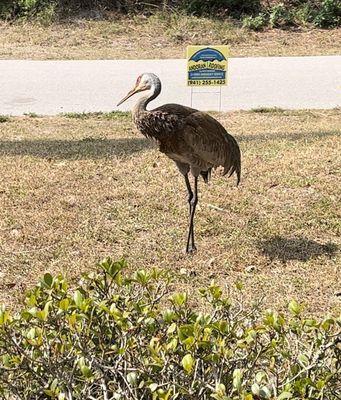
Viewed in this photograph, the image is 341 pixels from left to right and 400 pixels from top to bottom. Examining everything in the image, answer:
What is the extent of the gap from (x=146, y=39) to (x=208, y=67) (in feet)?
19.6

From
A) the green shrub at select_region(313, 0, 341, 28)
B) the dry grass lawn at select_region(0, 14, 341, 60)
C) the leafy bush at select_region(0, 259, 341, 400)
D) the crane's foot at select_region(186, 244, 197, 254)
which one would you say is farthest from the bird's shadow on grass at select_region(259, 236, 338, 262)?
the green shrub at select_region(313, 0, 341, 28)

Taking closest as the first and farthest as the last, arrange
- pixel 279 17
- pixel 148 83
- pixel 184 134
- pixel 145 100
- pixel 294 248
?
pixel 184 134, pixel 145 100, pixel 148 83, pixel 294 248, pixel 279 17

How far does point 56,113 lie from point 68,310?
306 inches

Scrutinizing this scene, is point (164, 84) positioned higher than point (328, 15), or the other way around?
point (328, 15)

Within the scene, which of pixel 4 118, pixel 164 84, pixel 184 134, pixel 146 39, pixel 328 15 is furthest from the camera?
pixel 328 15

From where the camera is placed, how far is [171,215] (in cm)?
570

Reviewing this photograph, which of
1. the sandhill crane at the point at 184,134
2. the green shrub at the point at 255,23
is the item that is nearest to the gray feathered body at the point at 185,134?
the sandhill crane at the point at 184,134

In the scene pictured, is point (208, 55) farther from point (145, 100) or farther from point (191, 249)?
point (191, 249)

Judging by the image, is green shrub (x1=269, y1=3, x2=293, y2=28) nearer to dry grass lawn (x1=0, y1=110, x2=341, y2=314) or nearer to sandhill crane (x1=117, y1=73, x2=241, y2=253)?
dry grass lawn (x1=0, y1=110, x2=341, y2=314)

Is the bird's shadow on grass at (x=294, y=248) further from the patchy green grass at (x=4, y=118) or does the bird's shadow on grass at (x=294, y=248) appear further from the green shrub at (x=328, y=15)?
the green shrub at (x=328, y=15)

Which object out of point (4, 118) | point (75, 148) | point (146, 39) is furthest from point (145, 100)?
point (146, 39)

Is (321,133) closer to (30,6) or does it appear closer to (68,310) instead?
(68,310)

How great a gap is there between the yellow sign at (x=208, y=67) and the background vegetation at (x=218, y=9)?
6482mm

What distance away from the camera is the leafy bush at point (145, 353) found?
7.27 feet
